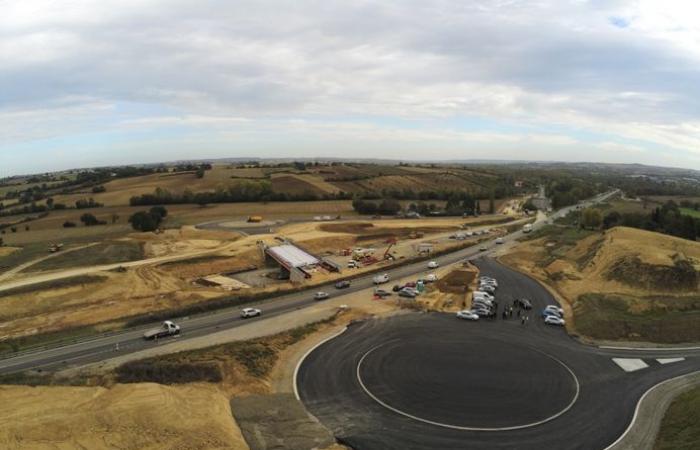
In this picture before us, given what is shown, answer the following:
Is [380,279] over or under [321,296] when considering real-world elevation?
over

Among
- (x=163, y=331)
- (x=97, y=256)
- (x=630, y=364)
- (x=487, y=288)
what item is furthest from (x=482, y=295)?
(x=97, y=256)

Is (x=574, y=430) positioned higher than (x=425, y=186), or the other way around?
(x=425, y=186)

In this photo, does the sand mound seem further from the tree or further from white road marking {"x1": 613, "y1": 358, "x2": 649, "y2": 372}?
the tree

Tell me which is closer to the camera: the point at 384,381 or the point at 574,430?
the point at 574,430

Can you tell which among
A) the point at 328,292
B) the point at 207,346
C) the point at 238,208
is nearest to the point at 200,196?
the point at 238,208

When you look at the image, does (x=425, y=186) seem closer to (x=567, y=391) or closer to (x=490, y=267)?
(x=490, y=267)

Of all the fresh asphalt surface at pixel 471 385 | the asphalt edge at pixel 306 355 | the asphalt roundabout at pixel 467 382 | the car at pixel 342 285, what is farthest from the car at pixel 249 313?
the asphalt roundabout at pixel 467 382

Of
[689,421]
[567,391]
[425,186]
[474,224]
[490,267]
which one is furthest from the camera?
[425,186]

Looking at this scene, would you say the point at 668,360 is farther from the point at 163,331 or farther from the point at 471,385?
the point at 163,331
